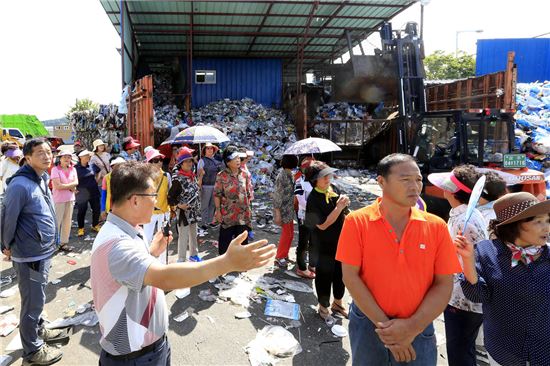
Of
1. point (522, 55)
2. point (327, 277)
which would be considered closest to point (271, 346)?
point (327, 277)

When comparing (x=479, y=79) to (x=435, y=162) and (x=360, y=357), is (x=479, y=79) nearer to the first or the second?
(x=435, y=162)

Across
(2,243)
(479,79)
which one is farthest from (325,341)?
(479,79)

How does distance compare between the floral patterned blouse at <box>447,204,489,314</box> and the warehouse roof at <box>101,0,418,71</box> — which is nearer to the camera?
the floral patterned blouse at <box>447,204,489,314</box>

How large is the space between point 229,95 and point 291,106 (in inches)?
138

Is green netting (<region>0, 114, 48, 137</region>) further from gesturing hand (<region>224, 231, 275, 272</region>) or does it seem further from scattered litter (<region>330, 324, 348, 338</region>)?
gesturing hand (<region>224, 231, 275, 272</region>)

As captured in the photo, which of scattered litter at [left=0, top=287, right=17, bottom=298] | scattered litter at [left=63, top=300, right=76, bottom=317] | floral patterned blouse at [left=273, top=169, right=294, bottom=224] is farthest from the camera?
floral patterned blouse at [left=273, top=169, right=294, bottom=224]

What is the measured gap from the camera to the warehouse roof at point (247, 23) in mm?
11062

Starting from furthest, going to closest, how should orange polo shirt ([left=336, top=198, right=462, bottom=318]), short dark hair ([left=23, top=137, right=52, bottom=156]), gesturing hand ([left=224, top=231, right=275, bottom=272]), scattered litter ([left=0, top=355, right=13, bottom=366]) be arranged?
short dark hair ([left=23, top=137, right=52, bottom=156]), scattered litter ([left=0, top=355, right=13, bottom=366]), orange polo shirt ([left=336, top=198, right=462, bottom=318]), gesturing hand ([left=224, top=231, right=275, bottom=272])

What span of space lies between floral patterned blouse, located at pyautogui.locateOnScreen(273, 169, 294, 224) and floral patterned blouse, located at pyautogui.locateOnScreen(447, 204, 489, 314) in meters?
2.60

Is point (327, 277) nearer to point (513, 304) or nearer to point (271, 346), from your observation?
point (271, 346)

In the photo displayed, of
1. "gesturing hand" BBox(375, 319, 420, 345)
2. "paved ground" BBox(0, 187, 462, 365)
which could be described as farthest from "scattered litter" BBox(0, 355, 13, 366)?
"gesturing hand" BBox(375, 319, 420, 345)

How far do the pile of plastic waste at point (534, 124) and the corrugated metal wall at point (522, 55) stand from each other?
513cm

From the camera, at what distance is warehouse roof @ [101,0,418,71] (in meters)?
11.1

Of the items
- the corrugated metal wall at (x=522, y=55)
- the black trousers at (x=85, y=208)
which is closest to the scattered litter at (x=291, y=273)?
the black trousers at (x=85, y=208)
